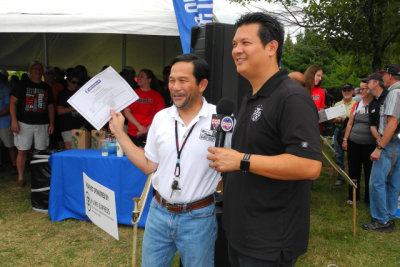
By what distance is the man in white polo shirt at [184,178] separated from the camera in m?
1.69

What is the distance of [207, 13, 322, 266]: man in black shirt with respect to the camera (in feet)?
3.95

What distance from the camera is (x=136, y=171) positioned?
370 cm

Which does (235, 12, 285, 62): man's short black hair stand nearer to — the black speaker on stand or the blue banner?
the black speaker on stand

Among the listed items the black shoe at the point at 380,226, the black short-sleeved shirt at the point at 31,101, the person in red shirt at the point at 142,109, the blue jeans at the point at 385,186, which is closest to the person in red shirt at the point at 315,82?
the blue jeans at the point at 385,186

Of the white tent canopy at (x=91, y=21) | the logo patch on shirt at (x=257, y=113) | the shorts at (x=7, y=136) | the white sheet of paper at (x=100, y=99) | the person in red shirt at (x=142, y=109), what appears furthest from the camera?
the shorts at (x=7, y=136)

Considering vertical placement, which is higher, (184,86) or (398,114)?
(184,86)

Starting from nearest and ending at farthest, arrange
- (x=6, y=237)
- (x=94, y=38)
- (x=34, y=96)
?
1. (x=6, y=237)
2. (x=34, y=96)
3. (x=94, y=38)

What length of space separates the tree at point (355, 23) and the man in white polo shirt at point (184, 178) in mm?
6986

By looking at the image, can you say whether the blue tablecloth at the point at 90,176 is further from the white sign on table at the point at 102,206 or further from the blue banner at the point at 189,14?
the blue banner at the point at 189,14

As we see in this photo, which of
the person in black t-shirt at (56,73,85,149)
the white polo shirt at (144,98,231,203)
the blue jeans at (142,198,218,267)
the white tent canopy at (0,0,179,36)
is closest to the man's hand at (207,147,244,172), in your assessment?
the white polo shirt at (144,98,231,203)

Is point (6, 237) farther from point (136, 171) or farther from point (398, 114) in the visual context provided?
point (398, 114)

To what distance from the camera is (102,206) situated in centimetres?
233

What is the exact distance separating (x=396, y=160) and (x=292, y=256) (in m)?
3.24

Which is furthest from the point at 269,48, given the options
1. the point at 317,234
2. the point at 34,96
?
the point at 34,96
